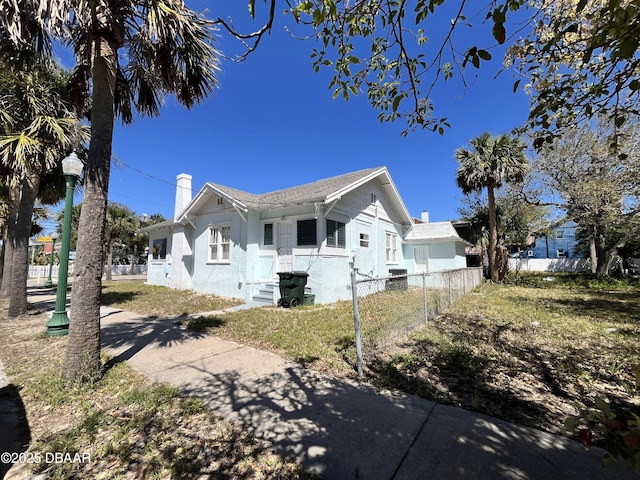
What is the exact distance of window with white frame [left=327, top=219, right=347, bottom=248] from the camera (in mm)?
10758

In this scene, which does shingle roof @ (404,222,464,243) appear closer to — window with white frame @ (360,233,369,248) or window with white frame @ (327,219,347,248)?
window with white frame @ (360,233,369,248)

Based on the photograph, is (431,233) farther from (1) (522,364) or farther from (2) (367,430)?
(2) (367,430)

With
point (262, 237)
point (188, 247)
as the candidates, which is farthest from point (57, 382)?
point (188, 247)

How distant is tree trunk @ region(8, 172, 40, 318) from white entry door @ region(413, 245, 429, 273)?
1872cm

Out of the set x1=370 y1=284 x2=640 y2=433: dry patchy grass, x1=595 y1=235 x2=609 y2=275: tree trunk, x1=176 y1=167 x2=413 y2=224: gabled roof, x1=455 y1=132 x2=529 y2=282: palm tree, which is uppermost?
x1=455 y1=132 x2=529 y2=282: palm tree

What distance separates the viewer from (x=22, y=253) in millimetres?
8195

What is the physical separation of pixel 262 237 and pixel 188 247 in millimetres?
5480

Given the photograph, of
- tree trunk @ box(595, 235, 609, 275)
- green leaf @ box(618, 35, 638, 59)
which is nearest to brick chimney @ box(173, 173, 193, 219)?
green leaf @ box(618, 35, 638, 59)

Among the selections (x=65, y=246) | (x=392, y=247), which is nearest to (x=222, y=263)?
(x=65, y=246)

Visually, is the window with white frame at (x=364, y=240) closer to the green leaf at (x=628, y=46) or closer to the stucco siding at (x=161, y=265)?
the stucco siding at (x=161, y=265)

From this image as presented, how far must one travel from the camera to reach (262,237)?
1215cm

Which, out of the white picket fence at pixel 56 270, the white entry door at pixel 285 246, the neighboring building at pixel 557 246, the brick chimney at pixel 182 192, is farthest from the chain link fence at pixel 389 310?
the neighboring building at pixel 557 246

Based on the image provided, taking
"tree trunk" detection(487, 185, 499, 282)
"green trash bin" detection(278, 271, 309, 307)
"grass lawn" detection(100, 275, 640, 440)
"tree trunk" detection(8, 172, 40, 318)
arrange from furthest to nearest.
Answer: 1. "tree trunk" detection(487, 185, 499, 282)
2. "green trash bin" detection(278, 271, 309, 307)
3. "tree trunk" detection(8, 172, 40, 318)
4. "grass lawn" detection(100, 275, 640, 440)

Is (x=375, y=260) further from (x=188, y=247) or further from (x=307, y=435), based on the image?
(x=307, y=435)
